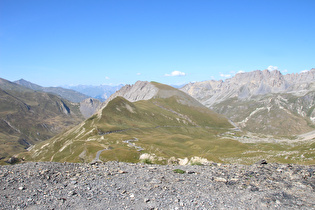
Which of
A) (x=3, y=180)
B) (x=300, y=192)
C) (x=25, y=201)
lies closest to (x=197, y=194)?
(x=300, y=192)

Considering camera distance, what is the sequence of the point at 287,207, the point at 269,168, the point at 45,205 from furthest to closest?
the point at 269,168 → the point at 287,207 → the point at 45,205

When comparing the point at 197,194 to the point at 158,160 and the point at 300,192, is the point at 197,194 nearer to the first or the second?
the point at 300,192

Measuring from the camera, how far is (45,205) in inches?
593

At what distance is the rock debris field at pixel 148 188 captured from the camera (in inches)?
625

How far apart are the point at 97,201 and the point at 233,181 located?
1361cm

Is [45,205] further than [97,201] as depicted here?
No

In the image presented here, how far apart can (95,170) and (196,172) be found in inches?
461

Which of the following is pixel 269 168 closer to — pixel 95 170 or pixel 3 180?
pixel 95 170

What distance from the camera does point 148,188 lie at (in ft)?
61.5

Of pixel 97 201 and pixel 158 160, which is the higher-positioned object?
pixel 97 201

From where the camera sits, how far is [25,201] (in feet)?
49.8

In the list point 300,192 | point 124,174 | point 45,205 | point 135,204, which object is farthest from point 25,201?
point 300,192

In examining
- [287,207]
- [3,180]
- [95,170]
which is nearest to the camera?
[287,207]

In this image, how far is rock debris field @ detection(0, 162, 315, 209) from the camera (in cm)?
1587
